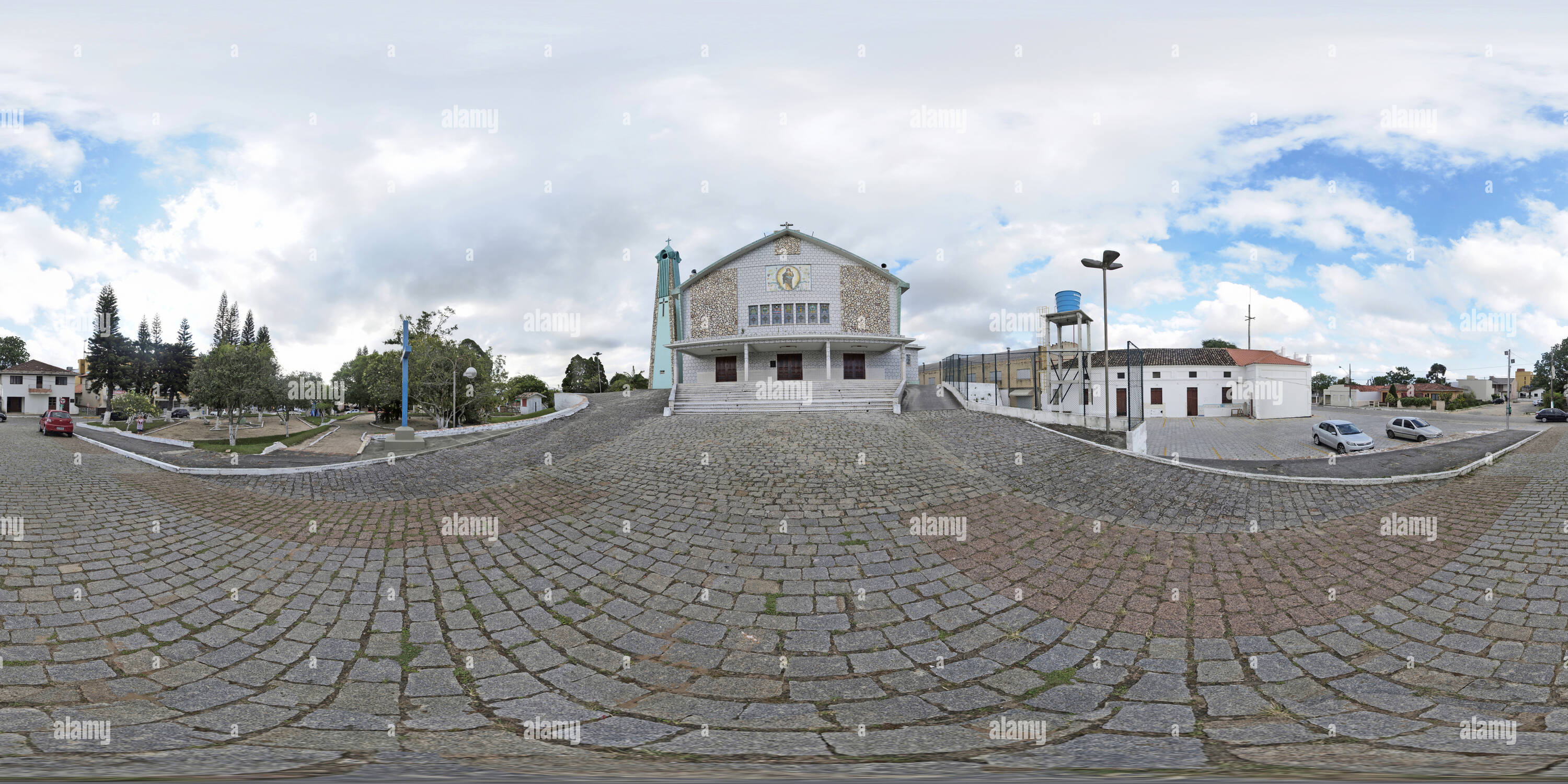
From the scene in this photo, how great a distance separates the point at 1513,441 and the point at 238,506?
891 inches

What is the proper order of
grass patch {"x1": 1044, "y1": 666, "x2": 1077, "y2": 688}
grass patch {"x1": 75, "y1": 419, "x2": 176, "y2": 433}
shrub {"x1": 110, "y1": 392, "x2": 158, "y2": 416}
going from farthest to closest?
shrub {"x1": 110, "y1": 392, "x2": 158, "y2": 416} < grass patch {"x1": 75, "y1": 419, "x2": 176, "y2": 433} < grass patch {"x1": 1044, "y1": 666, "x2": 1077, "y2": 688}

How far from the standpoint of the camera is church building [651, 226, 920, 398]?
24.3 meters

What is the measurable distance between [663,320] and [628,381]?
30743 mm

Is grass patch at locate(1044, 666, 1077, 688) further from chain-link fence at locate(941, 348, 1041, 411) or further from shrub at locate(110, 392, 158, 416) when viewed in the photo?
shrub at locate(110, 392, 158, 416)

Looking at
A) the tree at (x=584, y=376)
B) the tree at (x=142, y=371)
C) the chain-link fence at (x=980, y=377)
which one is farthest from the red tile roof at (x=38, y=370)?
the chain-link fence at (x=980, y=377)

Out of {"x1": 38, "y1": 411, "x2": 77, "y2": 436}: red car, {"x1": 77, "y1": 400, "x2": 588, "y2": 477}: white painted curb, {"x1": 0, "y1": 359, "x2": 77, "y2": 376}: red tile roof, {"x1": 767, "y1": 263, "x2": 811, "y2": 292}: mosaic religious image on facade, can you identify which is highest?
{"x1": 767, "y1": 263, "x2": 811, "y2": 292}: mosaic religious image on facade

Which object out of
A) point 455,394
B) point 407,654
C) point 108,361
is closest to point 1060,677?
point 407,654

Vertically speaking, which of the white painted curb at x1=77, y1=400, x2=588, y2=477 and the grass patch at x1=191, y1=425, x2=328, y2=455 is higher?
the white painted curb at x1=77, y1=400, x2=588, y2=477

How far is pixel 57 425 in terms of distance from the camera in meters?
→ 21.1

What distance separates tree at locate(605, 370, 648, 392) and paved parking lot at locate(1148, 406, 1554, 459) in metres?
50.0

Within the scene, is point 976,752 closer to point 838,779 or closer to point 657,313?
point 838,779

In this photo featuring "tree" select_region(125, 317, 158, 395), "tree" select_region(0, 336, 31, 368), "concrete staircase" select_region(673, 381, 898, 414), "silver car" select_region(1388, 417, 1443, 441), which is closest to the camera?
"concrete staircase" select_region(673, 381, 898, 414)

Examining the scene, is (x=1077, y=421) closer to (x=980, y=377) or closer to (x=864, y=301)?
(x=980, y=377)

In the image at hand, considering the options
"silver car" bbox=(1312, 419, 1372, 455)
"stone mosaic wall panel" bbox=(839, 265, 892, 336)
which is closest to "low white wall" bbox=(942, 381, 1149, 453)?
"silver car" bbox=(1312, 419, 1372, 455)
